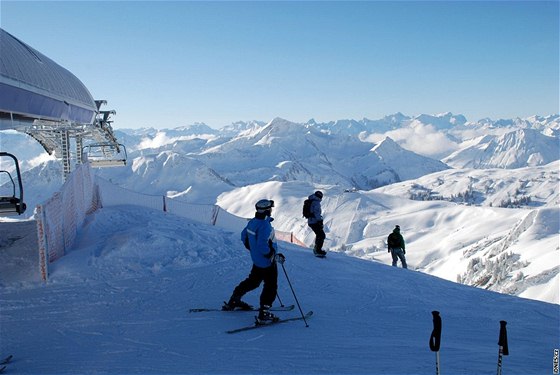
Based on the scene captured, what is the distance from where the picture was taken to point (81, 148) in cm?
2000

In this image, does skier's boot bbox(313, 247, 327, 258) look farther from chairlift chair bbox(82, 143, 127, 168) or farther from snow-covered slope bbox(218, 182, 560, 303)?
snow-covered slope bbox(218, 182, 560, 303)

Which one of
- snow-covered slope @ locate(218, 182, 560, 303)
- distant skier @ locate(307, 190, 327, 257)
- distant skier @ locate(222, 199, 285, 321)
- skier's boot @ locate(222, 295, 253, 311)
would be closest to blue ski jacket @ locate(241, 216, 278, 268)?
distant skier @ locate(222, 199, 285, 321)

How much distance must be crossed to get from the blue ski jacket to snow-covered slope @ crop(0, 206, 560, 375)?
3.26ft

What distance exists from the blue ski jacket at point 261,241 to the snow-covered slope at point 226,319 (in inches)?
39.1

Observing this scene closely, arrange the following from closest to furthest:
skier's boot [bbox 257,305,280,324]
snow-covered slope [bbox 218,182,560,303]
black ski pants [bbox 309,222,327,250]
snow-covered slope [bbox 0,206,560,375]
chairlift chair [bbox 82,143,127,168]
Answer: snow-covered slope [bbox 0,206,560,375], skier's boot [bbox 257,305,280,324], black ski pants [bbox 309,222,327,250], chairlift chair [bbox 82,143,127,168], snow-covered slope [bbox 218,182,560,303]

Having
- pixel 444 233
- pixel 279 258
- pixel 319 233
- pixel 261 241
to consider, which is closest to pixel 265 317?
pixel 279 258

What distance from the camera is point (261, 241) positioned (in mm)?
6613

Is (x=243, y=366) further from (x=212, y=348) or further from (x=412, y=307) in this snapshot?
(x=412, y=307)

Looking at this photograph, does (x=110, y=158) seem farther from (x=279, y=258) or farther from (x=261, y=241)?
(x=279, y=258)

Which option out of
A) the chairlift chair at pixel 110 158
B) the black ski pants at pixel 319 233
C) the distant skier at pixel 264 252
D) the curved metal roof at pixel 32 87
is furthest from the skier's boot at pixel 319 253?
the chairlift chair at pixel 110 158

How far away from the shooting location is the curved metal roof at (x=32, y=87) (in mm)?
8655

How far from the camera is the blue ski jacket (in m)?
6.60

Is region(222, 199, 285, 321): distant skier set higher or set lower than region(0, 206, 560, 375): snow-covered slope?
higher

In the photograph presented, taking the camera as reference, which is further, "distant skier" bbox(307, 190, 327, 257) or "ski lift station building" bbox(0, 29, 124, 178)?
"distant skier" bbox(307, 190, 327, 257)
